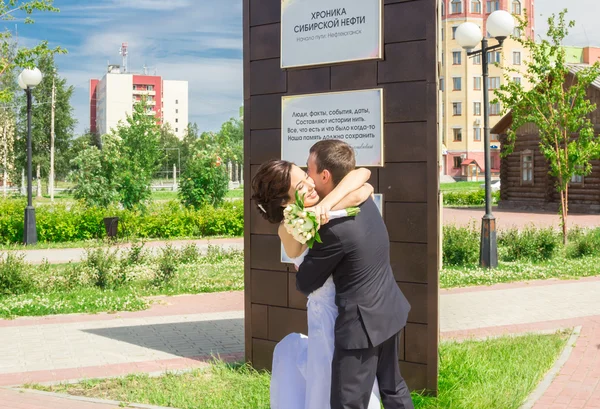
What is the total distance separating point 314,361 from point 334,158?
3.22ft

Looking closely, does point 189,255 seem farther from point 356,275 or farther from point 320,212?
point 320,212

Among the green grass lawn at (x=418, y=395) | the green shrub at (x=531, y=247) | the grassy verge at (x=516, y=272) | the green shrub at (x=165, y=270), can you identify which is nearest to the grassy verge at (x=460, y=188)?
the green shrub at (x=531, y=247)

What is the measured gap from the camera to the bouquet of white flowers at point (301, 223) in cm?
304

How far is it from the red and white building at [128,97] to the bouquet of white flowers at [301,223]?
110 metres

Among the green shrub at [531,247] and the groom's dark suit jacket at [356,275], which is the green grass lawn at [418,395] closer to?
the groom's dark suit jacket at [356,275]

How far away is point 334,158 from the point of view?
10.7ft

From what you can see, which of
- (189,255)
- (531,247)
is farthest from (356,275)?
(531,247)

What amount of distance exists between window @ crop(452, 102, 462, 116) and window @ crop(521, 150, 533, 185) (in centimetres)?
4379

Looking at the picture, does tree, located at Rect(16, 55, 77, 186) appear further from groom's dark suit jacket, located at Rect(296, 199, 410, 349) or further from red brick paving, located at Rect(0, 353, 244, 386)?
groom's dark suit jacket, located at Rect(296, 199, 410, 349)

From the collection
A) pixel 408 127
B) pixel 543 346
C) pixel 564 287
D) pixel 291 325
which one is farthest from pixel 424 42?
pixel 564 287

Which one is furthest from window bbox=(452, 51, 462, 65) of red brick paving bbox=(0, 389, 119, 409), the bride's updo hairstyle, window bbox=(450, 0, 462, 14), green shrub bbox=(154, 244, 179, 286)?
the bride's updo hairstyle

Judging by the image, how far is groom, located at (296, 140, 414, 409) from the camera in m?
3.22

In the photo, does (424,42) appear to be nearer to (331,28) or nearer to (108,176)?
(331,28)

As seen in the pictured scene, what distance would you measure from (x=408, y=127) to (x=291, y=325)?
1835 mm
